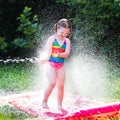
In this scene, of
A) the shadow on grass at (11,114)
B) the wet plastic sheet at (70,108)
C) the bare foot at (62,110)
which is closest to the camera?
the wet plastic sheet at (70,108)

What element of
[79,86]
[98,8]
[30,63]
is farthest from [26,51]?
[79,86]

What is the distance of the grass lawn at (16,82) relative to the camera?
621 centimetres

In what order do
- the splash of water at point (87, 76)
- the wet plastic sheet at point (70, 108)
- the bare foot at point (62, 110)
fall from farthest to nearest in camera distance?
the splash of water at point (87, 76)
the bare foot at point (62, 110)
the wet plastic sheet at point (70, 108)

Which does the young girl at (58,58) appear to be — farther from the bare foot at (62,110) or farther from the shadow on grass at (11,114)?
the shadow on grass at (11,114)

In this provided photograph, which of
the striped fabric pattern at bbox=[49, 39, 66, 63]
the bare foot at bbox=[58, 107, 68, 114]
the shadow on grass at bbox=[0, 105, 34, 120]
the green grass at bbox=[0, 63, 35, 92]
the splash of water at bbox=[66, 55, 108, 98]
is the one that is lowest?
the green grass at bbox=[0, 63, 35, 92]

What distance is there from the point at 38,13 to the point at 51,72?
17.9ft

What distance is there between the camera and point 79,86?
330 inches

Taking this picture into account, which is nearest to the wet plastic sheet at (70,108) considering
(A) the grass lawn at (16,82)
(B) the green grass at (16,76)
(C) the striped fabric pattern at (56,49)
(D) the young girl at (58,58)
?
(A) the grass lawn at (16,82)

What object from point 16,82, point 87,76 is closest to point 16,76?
point 16,82

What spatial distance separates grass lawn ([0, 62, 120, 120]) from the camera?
244 inches

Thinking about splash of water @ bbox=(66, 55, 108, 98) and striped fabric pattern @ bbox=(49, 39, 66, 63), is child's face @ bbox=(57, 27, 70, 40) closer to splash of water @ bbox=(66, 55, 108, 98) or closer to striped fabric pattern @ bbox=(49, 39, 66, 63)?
striped fabric pattern @ bbox=(49, 39, 66, 63)

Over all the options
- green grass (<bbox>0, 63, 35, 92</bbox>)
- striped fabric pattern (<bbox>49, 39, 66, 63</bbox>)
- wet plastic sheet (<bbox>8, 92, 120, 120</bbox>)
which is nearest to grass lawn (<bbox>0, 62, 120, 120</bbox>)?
green grass (<bbox>0, 63, 35, 92</bbox>)

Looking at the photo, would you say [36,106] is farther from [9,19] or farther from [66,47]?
[9,19]

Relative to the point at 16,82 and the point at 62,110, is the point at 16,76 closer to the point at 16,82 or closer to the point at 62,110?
the point at 16,82
